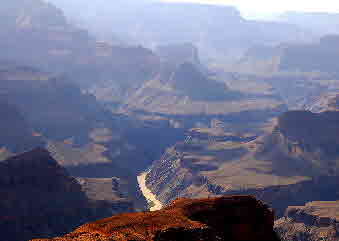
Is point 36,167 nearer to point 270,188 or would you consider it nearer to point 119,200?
point 119,200

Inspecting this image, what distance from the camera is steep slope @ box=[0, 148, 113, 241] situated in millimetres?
136250

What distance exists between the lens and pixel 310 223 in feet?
545

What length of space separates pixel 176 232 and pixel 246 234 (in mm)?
10047

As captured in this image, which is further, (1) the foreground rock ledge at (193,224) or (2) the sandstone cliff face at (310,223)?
(2) the sandstone cliff face at (310,223)

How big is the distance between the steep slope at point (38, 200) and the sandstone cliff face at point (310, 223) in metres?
51.0

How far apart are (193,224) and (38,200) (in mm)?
97655

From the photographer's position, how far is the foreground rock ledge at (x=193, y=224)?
50000mm

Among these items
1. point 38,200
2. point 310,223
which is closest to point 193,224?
point 38,200

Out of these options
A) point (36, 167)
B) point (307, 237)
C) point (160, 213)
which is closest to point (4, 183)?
point (36, 167)

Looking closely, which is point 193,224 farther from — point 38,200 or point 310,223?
point 310,223

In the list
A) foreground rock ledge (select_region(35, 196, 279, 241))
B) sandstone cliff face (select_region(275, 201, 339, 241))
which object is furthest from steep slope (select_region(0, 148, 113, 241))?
foreground rock ledge (select_region(35, 196, 279, 241))

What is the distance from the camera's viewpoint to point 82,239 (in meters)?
49.0

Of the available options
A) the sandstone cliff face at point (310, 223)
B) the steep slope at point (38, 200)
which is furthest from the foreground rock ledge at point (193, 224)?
the sandstone cliff face at point (310, 223)

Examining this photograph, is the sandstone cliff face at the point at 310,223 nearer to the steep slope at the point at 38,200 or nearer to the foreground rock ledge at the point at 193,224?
the steep slope at the point at 38,200
